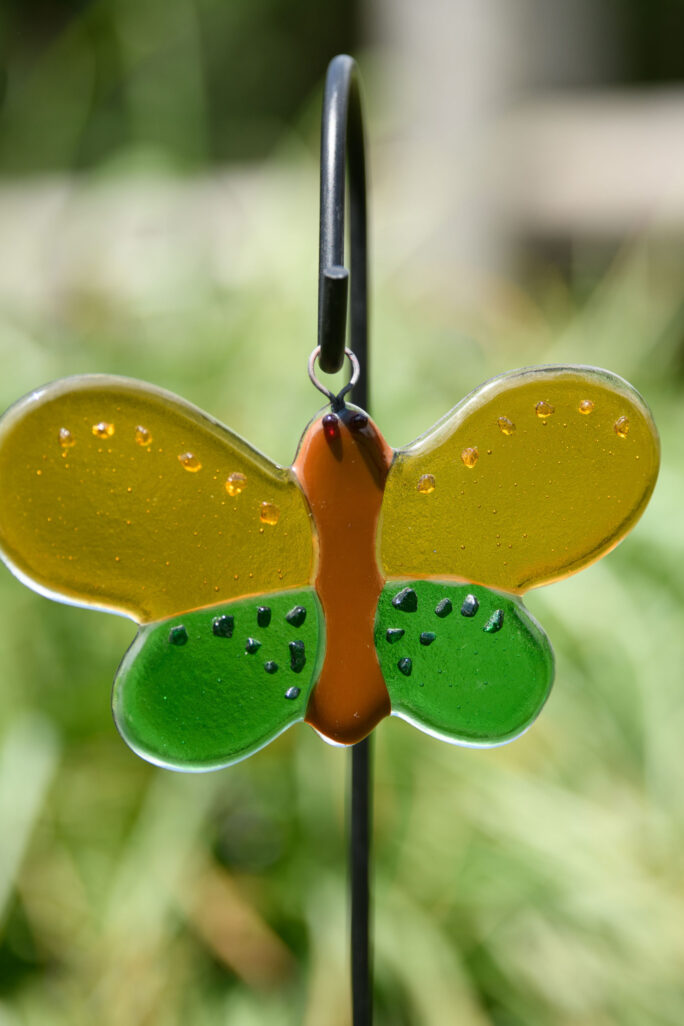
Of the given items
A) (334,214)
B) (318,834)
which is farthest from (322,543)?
(318,834)

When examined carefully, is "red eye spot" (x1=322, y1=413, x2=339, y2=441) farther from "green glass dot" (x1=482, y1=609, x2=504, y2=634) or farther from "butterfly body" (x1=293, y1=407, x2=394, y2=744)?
"green glass dot" (x1=482, y1=609, x2=504, y2=634)

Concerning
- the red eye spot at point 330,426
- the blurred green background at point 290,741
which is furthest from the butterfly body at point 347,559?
the blurred green background at point 290,741

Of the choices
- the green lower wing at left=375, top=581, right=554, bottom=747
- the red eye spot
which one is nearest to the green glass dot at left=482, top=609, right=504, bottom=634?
the green lower wing at left=375, top=581, right=554, bottom=747

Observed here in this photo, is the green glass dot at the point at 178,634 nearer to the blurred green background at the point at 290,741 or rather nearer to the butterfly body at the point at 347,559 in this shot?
the butterfly body at the point at 347,559

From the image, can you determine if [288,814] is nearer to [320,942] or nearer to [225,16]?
[320,942]

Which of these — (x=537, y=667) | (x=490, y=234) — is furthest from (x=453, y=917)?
(x=490, y=234)

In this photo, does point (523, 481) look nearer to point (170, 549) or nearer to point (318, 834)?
point (170, 549)

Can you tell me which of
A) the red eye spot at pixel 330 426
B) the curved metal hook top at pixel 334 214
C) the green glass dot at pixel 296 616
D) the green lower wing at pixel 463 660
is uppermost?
the curved metal hook top at pixel 334 214
